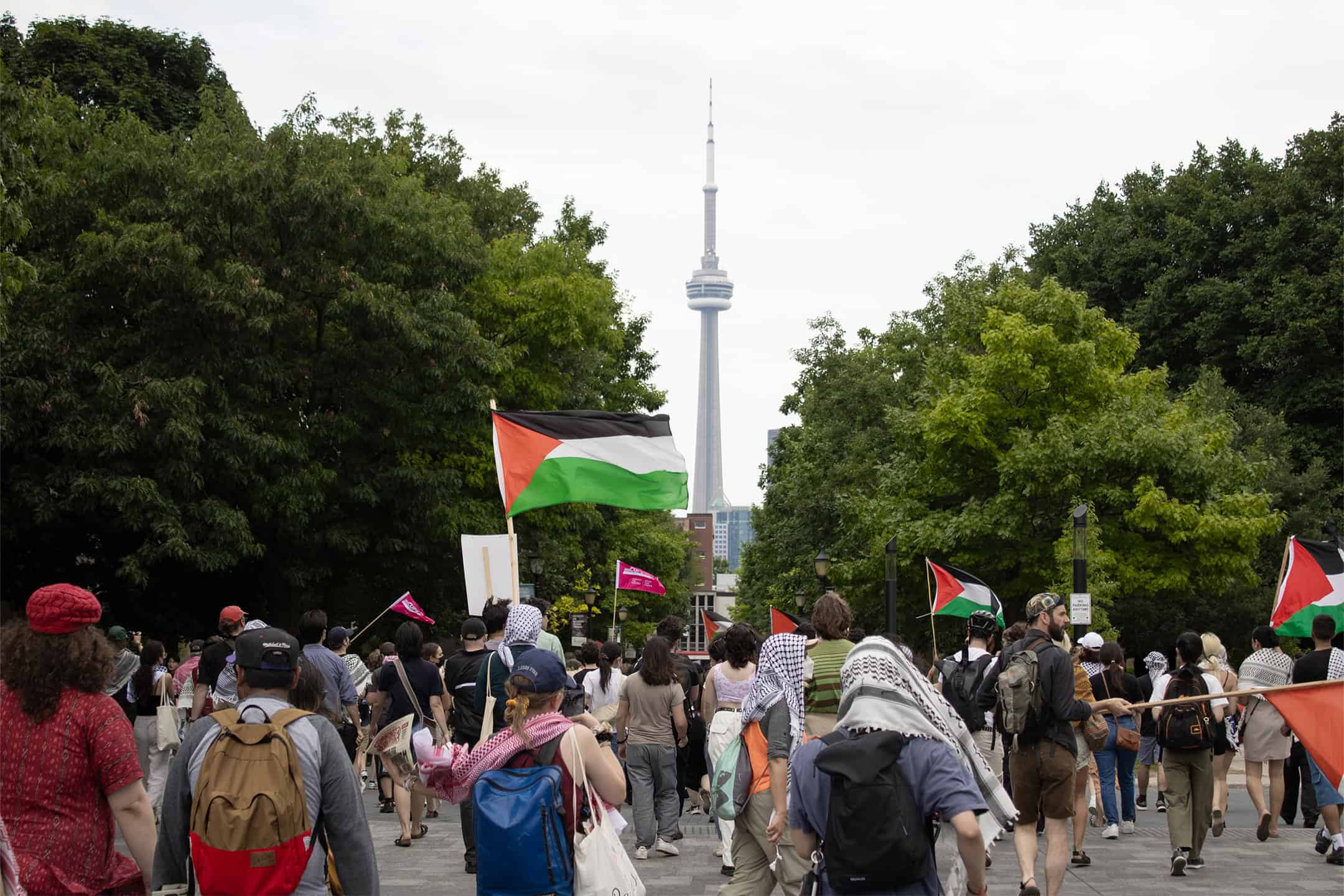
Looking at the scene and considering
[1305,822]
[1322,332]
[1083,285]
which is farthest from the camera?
[1083,285]

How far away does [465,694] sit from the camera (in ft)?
35.2

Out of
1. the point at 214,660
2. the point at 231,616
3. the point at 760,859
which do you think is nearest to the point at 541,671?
the point at 760,859

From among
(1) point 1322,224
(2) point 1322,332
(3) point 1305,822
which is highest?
(1) point 1322,224

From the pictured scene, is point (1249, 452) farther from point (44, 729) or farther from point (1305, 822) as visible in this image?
point (44, 729)

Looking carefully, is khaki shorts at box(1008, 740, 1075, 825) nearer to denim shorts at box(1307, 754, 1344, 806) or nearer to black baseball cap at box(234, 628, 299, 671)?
denim shorts at box(1307, 754, 1344, 806)

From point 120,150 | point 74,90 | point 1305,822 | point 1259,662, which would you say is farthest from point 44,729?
point 74,90

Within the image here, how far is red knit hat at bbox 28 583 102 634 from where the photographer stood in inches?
185

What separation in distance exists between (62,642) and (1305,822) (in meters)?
13.3

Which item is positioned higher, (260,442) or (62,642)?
(260,442)

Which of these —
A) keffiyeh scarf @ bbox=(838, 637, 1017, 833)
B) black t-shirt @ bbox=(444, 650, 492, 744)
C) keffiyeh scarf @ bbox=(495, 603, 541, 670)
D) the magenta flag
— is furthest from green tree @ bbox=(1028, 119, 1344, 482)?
keffiyeh scarf @ bbox=(838, 637, 1017, 833)

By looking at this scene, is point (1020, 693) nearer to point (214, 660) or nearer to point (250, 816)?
point (214, 660)

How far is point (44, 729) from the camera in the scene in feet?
15.2

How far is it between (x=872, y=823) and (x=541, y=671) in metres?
A: 1.50

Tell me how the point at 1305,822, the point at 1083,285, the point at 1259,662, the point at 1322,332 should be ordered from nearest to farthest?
the point at 1259,662
the point at 1305,822
the point at 1322,332
the point at 1083,285
